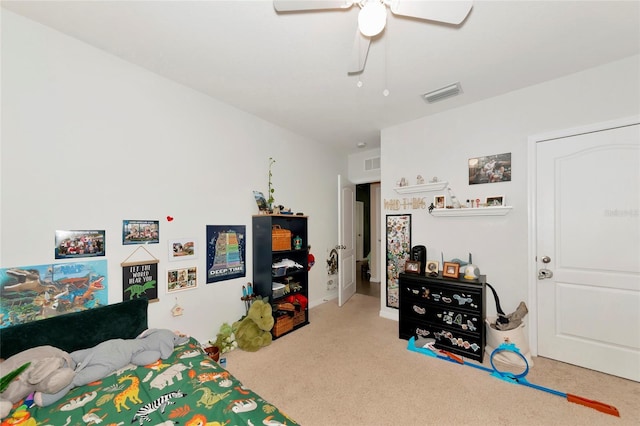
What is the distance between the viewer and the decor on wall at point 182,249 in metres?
2.40

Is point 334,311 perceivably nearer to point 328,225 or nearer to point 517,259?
point 328,225

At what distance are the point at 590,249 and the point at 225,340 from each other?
364cm

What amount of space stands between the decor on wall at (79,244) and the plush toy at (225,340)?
1355 millimetres

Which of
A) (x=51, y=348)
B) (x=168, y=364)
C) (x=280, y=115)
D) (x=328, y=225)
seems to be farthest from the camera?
(x=328, y=225)

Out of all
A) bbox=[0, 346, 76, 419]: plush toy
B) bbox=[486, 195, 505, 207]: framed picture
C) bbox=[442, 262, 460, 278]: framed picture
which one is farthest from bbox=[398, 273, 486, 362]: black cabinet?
bbox=[0, 346, 76, 419]: plush toy

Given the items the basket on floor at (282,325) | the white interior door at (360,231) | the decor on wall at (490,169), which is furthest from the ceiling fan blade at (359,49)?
the white interior door at (360,231)

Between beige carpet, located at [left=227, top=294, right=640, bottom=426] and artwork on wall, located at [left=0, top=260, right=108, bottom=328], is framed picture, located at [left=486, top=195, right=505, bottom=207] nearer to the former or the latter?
beige carpet, located at [left=227, top=294, right=640, bottom=426]

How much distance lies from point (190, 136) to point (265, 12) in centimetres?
146

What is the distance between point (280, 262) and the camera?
10.8ft

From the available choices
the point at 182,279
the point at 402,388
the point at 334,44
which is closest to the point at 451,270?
the point at 402,388

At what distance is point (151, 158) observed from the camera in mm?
2273

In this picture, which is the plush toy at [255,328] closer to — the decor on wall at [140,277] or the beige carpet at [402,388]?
the beige carpet at [402,388]

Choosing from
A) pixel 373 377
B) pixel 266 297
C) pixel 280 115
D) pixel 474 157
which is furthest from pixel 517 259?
pixel 280 115

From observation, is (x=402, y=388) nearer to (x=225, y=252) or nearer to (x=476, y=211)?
(x=476, y=211)
